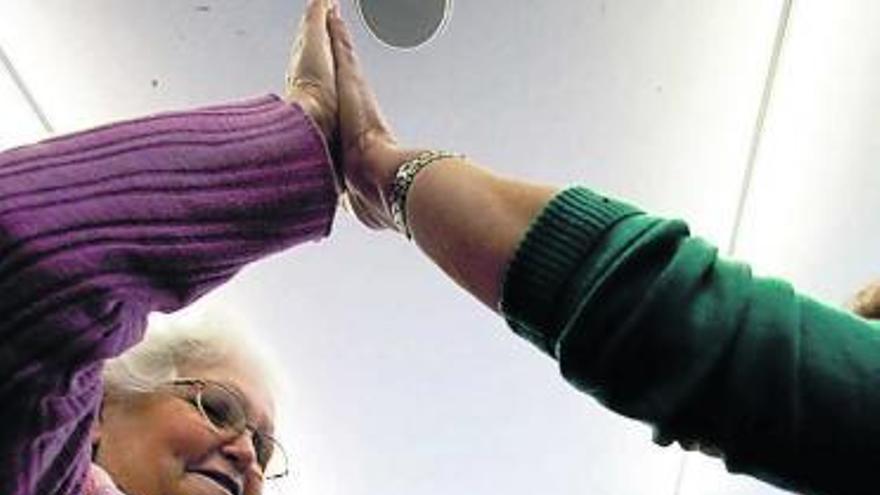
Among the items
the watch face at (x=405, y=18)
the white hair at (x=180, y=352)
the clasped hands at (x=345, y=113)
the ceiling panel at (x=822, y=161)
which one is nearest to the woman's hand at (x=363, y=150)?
the clasped hands at (x=345, y=113)

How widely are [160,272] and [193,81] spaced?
2.38 ft

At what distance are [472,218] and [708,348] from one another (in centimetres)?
19

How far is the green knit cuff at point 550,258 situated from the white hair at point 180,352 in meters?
0.80

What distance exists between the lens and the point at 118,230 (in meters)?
0.72

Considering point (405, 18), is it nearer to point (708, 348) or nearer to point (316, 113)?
point (316, 113)

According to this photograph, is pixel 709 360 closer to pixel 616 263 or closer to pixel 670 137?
pixel 616 263

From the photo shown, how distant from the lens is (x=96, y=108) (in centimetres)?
147

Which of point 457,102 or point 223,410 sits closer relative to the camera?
point 223,410

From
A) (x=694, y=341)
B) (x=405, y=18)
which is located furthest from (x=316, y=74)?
(x=694, y=341)

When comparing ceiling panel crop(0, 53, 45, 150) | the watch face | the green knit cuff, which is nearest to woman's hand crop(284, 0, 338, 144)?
the watch face

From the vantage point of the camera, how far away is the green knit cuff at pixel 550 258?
1.77ft

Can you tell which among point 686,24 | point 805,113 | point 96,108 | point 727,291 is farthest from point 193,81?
point 727,291

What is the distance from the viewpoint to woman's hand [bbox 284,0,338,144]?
3.13ft

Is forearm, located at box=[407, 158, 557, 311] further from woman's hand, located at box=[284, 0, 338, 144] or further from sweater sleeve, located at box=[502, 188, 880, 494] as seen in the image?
woman's hand, located at box=[284, 0, 338, 144]
